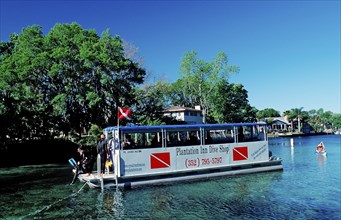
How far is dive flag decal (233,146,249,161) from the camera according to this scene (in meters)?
21.2

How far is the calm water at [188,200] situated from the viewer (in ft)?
41.7

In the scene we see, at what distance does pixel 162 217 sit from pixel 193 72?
56.6 m

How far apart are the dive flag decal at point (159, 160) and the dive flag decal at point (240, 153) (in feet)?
15.3

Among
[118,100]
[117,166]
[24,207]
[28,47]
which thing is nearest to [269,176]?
[117,166]

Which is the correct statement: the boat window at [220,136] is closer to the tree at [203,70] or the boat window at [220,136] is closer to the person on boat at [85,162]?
the person on boat at [85,162]

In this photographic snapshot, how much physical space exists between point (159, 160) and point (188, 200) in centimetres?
415

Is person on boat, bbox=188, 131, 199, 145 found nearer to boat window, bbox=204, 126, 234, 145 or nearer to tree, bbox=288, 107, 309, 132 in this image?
boat window, bbox=204, 126, 234, 145

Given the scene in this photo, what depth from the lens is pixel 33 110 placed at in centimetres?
3866

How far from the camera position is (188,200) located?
14.9 metres

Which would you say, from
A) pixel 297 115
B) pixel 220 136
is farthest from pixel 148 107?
pixel 297 115

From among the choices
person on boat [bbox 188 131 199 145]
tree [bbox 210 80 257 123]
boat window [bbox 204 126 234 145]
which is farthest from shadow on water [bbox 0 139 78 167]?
Answer: tree [bbox 210 80 257 123]

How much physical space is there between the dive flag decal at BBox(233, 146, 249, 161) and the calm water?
1250mm


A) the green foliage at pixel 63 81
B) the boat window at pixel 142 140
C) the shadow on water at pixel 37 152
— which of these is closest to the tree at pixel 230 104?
the green foliage at pixel 63 81

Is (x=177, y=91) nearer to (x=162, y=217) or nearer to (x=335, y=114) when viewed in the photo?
(x=162, y=217)
